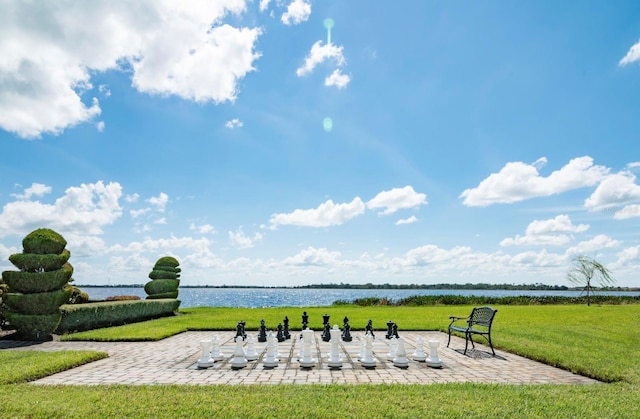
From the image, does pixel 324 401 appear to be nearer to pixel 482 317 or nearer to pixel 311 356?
pixel 311 356

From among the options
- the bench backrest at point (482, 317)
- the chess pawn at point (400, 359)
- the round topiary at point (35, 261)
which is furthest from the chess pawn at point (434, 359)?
the round topiary at point (35, 261)

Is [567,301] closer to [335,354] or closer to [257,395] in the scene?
[335,354]

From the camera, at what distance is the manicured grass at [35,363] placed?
6.25m

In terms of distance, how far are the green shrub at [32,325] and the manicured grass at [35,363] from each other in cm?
326

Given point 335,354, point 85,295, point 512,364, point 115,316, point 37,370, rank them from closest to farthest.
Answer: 1. point 37,370
2. point 335,354
3. point 512,364
4. point 115,316
5. point 85,295

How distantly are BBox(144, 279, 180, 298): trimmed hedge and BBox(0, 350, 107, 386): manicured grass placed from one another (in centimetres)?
1191

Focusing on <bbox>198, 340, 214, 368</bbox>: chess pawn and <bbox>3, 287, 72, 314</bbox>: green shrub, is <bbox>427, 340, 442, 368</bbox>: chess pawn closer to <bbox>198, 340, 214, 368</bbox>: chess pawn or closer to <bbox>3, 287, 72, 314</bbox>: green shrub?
<bbox>198, 340, 214, 368</bbox>: chess pawn

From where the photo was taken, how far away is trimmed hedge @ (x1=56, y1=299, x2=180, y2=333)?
41.1 ft

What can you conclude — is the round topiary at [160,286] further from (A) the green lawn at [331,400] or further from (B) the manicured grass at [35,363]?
(A) the green lawn at [331,400]

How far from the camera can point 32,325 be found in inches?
445

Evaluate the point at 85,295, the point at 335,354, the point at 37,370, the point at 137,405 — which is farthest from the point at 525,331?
the point at 85,295

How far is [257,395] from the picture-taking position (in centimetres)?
504

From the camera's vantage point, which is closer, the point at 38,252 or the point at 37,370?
the point at 37,370

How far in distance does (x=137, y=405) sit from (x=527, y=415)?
443cm
